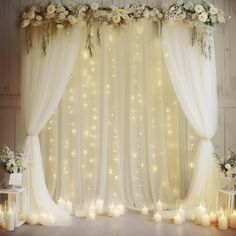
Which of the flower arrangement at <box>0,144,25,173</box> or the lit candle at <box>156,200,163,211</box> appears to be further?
the lit candle at <box>156,200,163,211</box>

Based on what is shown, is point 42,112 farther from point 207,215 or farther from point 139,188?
point 207,215

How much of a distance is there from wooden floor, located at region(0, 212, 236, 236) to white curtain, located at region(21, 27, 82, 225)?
0.51 metres

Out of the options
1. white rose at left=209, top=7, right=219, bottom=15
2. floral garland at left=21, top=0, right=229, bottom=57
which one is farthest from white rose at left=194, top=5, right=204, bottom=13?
white rose at left=209, top=7, right=219, bottom=15

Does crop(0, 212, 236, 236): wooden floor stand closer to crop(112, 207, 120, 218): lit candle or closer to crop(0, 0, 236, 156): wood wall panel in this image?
crop(112, 207, 120, 218): lit candle

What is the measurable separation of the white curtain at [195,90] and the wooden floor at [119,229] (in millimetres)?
580

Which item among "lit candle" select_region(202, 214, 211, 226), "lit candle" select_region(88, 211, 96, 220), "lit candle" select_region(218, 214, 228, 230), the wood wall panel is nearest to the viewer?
"lit candle" select_region(218, 214, 228, 230)

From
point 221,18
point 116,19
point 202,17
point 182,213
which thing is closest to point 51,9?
point 116,19

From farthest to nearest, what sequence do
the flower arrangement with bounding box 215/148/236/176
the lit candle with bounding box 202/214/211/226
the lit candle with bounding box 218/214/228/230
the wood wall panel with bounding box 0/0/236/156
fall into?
the wood wall panel with bounding box 0/0/236/156 → the flower arrangement with bounding box 215/148/236/176 → the lit candle with bounding box 202/214/211/226 → the lit candle with bounding box 218/214/228/230

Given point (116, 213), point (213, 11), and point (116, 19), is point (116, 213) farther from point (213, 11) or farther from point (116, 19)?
point (213, 11)

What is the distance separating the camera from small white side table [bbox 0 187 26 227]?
14.0ft

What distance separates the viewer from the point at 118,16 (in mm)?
4844

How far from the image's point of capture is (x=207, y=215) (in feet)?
14.4

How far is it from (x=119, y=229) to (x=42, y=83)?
70.8 inches

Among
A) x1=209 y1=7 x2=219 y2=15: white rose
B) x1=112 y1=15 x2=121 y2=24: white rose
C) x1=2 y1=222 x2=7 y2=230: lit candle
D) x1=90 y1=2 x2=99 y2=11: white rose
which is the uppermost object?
x1=90 y1=2 x2=99 y2=11: white rose
